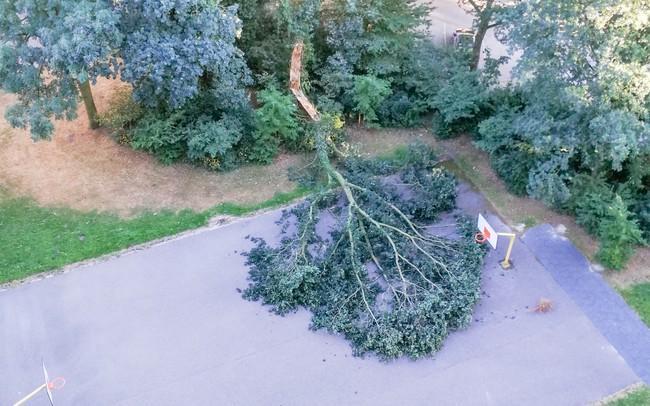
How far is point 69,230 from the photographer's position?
11.3 m

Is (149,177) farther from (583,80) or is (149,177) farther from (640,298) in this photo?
(640,298)

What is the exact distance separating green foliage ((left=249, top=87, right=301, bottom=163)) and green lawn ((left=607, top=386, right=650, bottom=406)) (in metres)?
7.77

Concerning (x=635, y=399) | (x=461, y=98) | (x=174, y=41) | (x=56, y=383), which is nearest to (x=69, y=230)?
(x=56, y=383)

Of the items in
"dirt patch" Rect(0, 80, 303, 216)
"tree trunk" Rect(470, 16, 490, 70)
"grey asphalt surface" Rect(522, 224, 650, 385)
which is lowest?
"grey asphalt surface" Rect(522, 224, 650, 385)

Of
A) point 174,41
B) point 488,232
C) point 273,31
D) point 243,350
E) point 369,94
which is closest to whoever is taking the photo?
point 243,350

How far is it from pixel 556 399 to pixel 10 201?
10.5 metres

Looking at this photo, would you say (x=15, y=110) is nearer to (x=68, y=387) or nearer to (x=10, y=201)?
(x=10, y=201)

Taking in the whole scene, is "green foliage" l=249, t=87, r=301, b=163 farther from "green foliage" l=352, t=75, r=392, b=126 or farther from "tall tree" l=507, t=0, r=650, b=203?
"tall tree" l=507, t=0, r=650, b=203

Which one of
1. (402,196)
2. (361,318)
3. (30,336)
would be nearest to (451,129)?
(402,196)

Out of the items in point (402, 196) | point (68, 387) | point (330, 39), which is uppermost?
point (330, 39)

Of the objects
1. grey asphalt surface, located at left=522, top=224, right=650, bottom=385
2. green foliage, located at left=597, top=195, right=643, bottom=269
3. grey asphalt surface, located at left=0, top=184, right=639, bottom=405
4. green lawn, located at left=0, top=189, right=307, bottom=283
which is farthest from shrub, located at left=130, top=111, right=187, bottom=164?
green foliage, located at left=597, top=195, right=643, bottom=269

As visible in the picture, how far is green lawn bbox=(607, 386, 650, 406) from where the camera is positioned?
26.8 feet

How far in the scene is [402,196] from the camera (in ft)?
38.4

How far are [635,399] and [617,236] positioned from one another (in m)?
2.63
